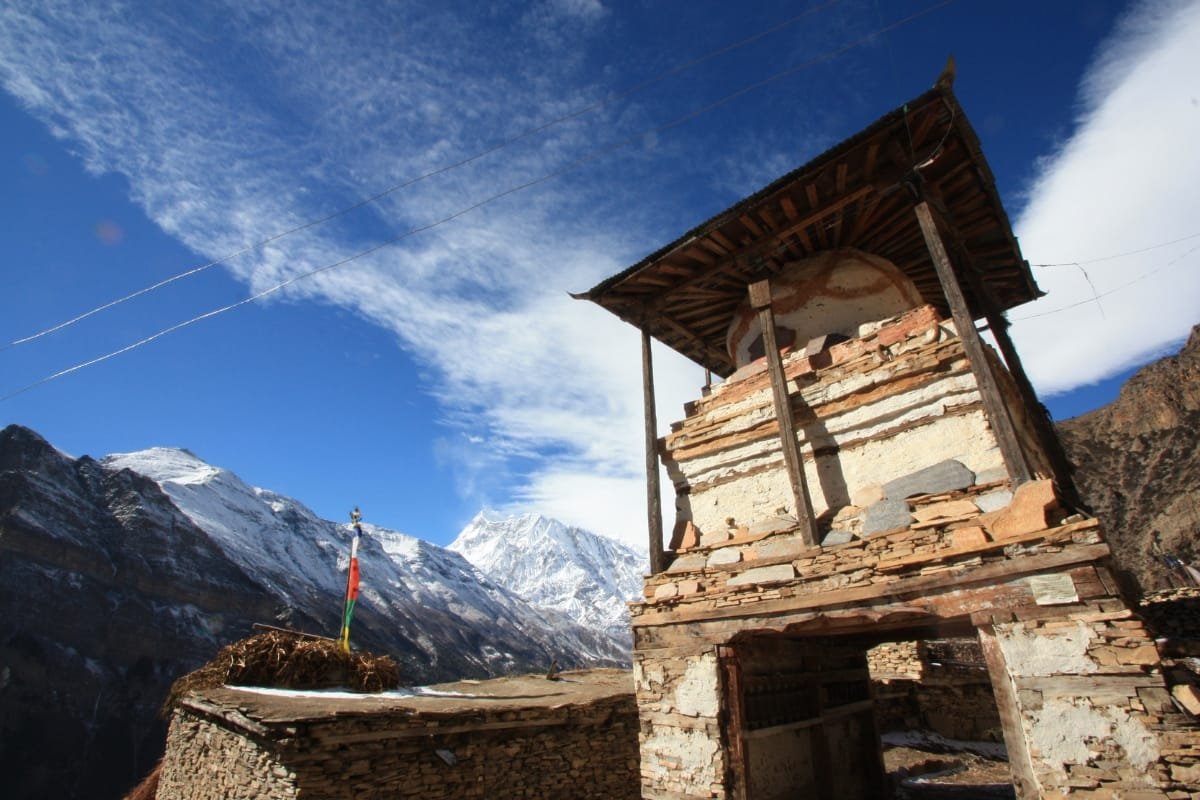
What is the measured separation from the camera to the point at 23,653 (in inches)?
1599

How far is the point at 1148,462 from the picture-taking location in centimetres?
3559

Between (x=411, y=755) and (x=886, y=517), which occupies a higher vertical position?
(x=886, y=517)

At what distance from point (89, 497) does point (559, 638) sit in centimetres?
8746

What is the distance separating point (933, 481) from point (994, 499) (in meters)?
0.58

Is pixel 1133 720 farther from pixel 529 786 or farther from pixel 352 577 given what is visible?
pixel 352 577

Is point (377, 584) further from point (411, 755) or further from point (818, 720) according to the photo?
point (818, 720)

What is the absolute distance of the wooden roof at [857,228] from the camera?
22.4ft

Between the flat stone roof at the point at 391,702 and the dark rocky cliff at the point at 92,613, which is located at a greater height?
the dark rocky cliff at the point at 92,613

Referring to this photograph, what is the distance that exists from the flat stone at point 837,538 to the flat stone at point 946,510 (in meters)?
0.65

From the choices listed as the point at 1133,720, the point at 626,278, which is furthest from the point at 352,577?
the point at 1133,720

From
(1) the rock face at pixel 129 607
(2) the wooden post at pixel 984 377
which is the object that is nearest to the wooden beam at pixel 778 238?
(2) the wooden post at pixel 984 377

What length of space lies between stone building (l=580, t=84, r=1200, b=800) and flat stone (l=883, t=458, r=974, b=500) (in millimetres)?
26

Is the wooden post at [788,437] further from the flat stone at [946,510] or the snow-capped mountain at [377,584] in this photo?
the snow-capped mountain at [377,584]

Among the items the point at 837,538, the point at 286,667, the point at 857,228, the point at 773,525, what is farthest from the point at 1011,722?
the point at 286,667
